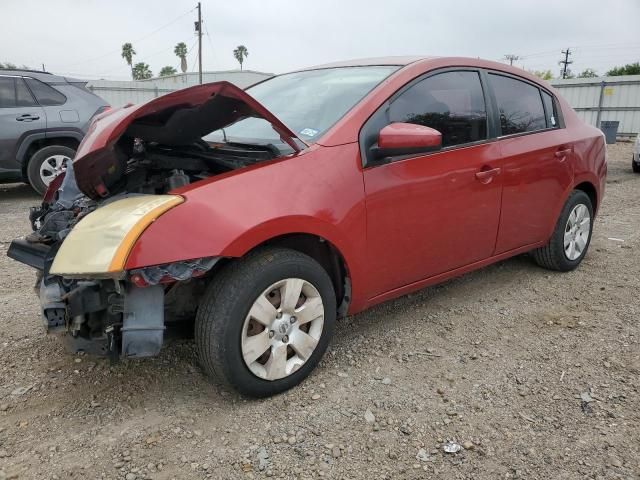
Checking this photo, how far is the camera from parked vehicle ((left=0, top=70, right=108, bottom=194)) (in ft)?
22.4

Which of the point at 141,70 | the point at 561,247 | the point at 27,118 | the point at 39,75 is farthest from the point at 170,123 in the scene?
the point at 141,70

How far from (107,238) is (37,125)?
19.3ft

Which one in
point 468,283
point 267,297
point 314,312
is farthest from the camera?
point 468,283

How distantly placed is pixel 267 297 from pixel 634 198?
24.6 ft

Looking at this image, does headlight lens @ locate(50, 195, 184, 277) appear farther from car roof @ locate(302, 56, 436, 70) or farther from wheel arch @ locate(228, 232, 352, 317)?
car roof @ locate(302, 56, 436, 70)

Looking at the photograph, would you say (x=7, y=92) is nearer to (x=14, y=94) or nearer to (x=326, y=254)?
(x=14, y=94)

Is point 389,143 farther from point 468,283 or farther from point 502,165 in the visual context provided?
point 468,283

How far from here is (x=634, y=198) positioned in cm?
789

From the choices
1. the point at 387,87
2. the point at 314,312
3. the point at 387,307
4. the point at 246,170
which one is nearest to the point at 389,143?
the point at 387,87

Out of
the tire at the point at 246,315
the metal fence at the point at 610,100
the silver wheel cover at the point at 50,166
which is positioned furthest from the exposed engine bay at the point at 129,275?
the metal fence at the point at 610,100

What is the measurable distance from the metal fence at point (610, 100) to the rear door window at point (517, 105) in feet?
50.8

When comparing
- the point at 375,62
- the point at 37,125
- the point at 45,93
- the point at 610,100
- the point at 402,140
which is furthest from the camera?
the point at 610,100

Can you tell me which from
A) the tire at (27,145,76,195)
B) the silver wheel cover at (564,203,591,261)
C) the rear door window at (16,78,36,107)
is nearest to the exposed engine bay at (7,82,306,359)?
the silver wheel cover at (564,203,591,261)

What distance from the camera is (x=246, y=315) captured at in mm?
2270
